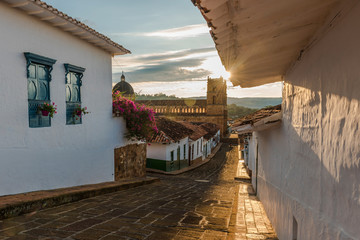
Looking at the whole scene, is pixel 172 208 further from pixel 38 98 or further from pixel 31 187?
pixel 38 98

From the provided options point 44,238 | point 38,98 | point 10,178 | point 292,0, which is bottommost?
point 44,238

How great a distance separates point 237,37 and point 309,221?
2.06m

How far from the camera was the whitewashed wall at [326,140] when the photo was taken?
1919mm

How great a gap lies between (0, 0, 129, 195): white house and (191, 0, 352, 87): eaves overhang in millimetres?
4831

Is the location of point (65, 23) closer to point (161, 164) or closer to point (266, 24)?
point (266, 24)

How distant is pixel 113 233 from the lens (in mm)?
4281

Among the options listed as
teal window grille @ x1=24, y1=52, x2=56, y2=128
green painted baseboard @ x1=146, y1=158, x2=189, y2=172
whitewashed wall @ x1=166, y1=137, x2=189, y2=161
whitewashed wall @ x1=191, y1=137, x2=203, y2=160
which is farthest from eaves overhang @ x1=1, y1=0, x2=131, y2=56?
whitewashed wall @ x1=191, y1=137, x2=203, y2=160

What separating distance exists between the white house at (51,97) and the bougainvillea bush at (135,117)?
2.19ft

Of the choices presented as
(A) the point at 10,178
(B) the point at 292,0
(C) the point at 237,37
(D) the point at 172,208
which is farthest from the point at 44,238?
(B) the point at 292,0

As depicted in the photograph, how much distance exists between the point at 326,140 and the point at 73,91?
7.23m

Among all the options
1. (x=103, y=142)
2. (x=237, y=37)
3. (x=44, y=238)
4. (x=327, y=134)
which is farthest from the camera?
(x=103, y=142)

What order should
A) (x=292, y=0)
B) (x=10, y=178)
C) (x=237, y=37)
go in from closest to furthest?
(x=292, y=0), (x=237, y=37), (x=10, y=178)

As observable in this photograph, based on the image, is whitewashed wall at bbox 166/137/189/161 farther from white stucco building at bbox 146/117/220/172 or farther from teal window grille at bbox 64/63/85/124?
teal window grille at bbox 64/63/85/124

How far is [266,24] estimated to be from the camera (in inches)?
96.3
